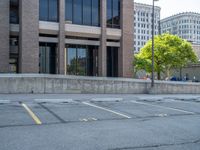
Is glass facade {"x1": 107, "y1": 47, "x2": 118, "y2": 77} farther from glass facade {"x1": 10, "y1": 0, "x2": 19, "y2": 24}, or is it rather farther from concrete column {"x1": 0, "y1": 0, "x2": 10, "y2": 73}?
concrete column {"x1": 0, "y1": 0, "x2": 10, "y2": 73}

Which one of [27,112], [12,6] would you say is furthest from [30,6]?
[27,112]

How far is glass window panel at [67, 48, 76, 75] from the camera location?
36.8 metres

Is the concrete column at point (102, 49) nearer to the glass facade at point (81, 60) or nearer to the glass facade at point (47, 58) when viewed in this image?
the glass facade at point (81, 60)

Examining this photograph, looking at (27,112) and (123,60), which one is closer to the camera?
(27,112)

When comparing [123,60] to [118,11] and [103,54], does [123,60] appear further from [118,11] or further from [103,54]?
[118,11]

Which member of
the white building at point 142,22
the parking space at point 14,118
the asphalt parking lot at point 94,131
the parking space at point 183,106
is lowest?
the parking space at point 183,106

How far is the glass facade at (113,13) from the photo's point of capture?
A: 37.8 metres

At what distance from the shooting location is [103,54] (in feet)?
120

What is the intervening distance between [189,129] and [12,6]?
99.4 feet

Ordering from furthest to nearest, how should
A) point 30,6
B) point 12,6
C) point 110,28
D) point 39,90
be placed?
1. point 110,28
2. point 12,6
3. point 30,6
4. point 39,90

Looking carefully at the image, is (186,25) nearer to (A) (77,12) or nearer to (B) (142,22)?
(B) (142,22)

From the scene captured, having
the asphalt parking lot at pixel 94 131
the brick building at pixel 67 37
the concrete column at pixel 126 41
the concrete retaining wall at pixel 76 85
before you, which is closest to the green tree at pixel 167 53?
the concrete column at pixel 126 41

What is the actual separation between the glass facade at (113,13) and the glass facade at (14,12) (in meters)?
11.5

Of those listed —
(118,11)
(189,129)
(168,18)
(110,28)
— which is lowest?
(189,129)
